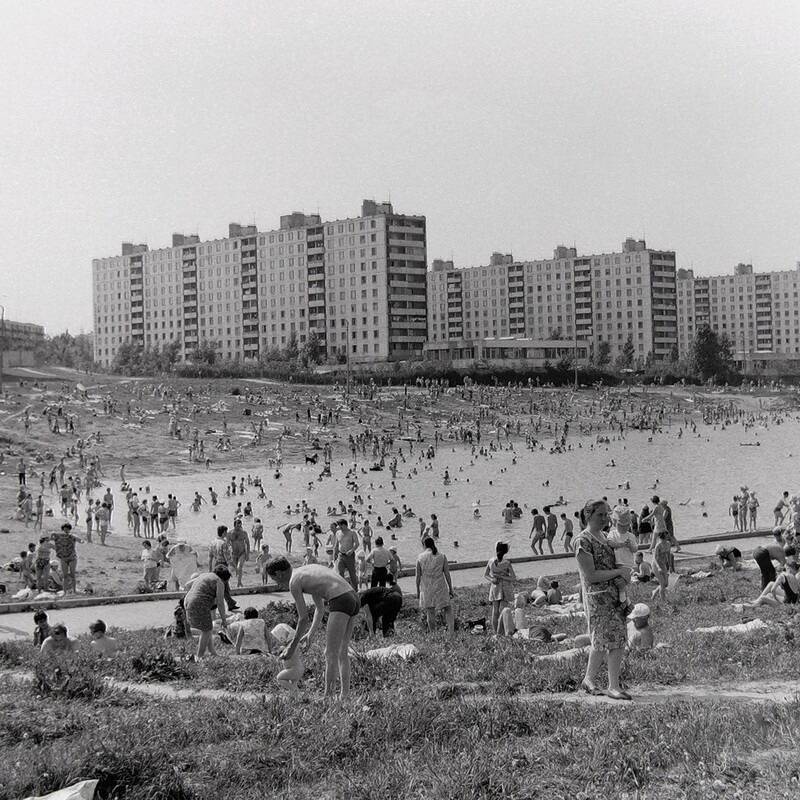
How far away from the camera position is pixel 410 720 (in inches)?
264

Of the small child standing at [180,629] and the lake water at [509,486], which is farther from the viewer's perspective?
the lake water at [509,486]

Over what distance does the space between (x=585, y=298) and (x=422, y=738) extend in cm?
16055

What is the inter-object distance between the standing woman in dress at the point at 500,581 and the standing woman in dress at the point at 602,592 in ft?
15.3

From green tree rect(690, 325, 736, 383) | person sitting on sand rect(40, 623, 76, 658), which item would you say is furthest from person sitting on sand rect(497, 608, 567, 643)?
green tree rect(690, 325, 736, 383)

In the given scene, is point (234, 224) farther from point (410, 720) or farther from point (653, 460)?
point (410, 720)

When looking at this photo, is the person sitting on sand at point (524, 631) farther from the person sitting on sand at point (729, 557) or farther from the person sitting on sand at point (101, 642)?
the person sitting on sand at point (729, 557)

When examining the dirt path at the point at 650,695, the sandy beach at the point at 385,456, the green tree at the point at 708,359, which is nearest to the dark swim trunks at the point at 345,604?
the dirt path at the point at 650,695

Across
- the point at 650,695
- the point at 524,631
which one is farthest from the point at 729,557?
the point at 650,695

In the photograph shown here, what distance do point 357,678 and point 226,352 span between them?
5280 inches

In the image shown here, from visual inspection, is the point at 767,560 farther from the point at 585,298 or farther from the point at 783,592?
the point at 585,298

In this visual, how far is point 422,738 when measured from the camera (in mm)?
6484

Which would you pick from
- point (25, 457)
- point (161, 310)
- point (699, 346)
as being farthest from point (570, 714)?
point (161, 310)

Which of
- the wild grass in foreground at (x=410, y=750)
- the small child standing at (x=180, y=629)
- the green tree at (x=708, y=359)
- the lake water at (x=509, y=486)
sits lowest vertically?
the lake water at (x=509, y=486)

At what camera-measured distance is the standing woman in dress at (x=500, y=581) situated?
12.1 metres
